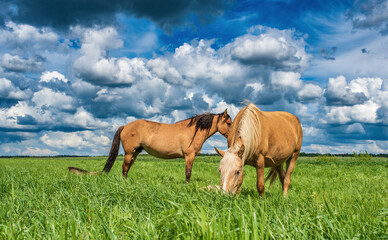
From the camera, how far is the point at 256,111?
623cm

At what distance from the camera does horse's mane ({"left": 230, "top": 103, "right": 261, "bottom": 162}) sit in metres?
5.12

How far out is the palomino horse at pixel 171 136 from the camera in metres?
9.92

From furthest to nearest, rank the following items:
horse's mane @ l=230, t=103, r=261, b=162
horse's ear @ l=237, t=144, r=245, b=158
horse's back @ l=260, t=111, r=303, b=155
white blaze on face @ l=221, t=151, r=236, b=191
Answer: horse's back @ l=260, t=111, r=303, b=155, horse's mane @ l=230, t=103, r=261, b=162, horse's ear @ l=237, t=144, r=245, b=158, white blaze on face @ l=221, t=151, r=236, b=191

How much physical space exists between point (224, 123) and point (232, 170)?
220 inches

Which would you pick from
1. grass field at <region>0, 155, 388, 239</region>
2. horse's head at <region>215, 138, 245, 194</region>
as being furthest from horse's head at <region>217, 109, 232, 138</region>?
horse's head at <region>215, 138, 245, 194</region>

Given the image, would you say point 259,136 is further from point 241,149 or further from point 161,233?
point 161,233

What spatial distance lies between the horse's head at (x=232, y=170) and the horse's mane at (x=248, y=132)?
0.18m

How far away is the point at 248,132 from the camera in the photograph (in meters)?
5.24

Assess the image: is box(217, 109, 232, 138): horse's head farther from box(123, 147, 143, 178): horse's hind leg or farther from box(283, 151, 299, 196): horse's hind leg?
box(123, 147, 143, 178): horse's hind leg

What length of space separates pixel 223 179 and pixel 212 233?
98.2 inches

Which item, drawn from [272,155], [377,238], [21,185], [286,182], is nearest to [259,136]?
[272,155]

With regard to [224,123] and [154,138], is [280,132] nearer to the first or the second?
[224,123]

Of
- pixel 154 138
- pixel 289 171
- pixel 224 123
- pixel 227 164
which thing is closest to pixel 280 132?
pixel 289 171

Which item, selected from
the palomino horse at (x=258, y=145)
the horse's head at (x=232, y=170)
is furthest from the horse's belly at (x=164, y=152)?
the horse's head at (x=232, y=170)
